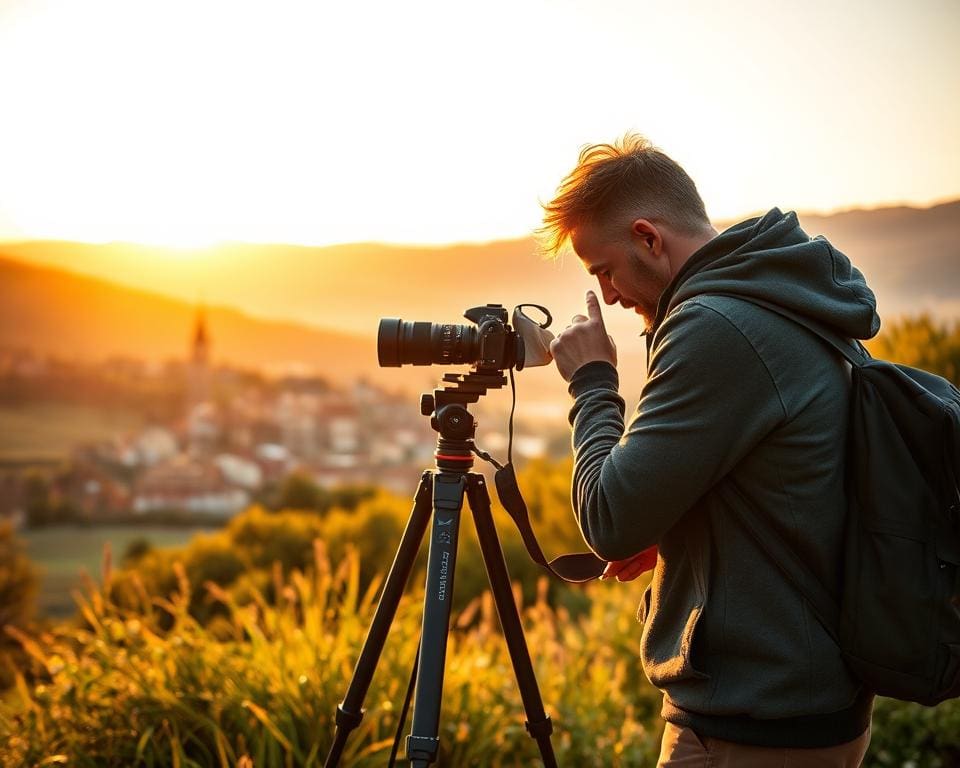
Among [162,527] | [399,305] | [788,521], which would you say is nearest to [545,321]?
[788,521]

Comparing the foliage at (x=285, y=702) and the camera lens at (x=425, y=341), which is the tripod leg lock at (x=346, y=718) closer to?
the foliage at (x=285, y=702)

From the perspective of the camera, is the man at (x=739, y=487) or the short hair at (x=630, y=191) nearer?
the man at (x=739, y=487)

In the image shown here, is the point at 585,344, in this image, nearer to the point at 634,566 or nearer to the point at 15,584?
the point at 634,566

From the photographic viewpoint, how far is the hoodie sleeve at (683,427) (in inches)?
54.8

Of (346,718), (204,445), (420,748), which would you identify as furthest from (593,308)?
(204,445)

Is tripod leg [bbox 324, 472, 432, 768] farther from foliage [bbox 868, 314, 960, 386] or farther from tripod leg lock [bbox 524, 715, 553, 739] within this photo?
foliage [bbox 868, 314, 960, 386]

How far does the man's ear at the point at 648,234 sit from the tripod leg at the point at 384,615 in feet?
2.72

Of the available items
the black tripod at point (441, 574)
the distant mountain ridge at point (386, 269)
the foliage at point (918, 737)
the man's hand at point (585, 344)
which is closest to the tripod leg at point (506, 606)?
the black tripod at point (441, 574)

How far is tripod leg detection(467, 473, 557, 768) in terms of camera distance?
2135 mm

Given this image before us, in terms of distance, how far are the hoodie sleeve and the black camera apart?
59 centimetres

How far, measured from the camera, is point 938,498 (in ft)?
4.73


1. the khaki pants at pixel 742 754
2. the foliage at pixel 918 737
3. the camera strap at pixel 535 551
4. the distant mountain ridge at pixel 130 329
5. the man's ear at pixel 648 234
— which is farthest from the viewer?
the distant mountain ridge at pixel 130 329

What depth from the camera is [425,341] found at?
2031 mm

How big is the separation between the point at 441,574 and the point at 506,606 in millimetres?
208
